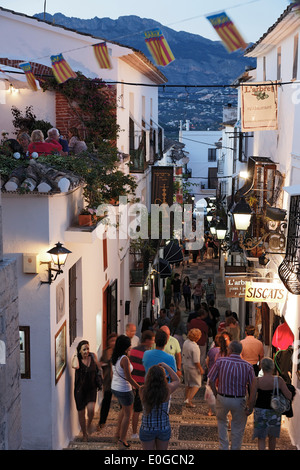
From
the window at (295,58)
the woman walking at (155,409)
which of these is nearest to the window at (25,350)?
the woman walking at (155,409)

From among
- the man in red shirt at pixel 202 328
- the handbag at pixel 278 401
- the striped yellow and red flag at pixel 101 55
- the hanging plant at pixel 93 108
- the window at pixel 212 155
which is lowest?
the man in red shirt at pixel 202 328

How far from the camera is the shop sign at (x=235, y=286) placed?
42.2 feet

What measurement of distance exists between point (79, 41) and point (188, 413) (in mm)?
8605

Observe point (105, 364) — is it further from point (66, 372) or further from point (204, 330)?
point (204, 330)

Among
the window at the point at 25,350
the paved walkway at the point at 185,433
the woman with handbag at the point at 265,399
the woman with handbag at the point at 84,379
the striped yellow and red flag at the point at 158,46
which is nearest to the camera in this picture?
the woman with handbag at the point at 265,399

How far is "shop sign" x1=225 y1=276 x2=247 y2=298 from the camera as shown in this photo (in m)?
12.9

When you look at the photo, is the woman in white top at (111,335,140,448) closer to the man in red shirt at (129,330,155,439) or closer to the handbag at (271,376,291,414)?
the man in red shirt at (129,330,155,439)

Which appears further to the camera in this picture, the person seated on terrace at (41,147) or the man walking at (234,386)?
the person seated on terrace at (41,147)

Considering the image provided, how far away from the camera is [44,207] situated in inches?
313

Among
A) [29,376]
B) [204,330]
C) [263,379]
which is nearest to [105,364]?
[29,376]

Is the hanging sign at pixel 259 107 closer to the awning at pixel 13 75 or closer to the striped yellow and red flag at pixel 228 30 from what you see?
the awning at pixel 13 75

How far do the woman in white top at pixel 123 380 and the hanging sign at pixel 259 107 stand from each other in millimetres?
7373

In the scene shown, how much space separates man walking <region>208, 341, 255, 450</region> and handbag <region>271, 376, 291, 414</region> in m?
0.31

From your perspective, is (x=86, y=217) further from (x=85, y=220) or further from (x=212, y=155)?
(x=212, y=155)
